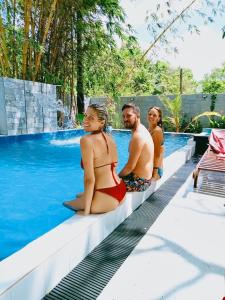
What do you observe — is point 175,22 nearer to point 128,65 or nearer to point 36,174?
point 128,65

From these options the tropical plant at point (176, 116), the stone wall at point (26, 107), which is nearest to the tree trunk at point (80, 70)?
the stone wall at point (26, 107)

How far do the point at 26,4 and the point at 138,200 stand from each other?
830 centimetres

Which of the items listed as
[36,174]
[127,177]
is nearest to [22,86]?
[36,174]

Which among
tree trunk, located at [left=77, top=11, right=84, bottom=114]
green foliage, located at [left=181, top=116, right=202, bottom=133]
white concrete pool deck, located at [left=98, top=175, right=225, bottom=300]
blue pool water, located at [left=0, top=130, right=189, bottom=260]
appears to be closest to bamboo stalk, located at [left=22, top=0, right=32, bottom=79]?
tree trunk, located at [left=77, top=11, right=84, bottom=114]

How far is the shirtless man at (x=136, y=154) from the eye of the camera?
9.75 ft

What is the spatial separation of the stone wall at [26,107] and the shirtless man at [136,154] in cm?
670

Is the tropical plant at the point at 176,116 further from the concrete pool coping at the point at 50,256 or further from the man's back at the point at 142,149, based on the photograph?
the concrete pool coping at the point at 50,256

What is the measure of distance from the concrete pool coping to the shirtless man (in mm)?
549

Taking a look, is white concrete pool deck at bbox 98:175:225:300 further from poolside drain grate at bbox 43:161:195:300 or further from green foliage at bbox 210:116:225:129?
green foliage at bbox 210:116:225:129

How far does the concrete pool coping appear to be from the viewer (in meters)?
1.51

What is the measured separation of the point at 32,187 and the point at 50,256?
2.86m

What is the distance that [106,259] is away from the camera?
7.01ft

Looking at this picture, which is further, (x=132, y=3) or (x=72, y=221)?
(x=132, y=3)

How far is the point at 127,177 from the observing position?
3.18m
